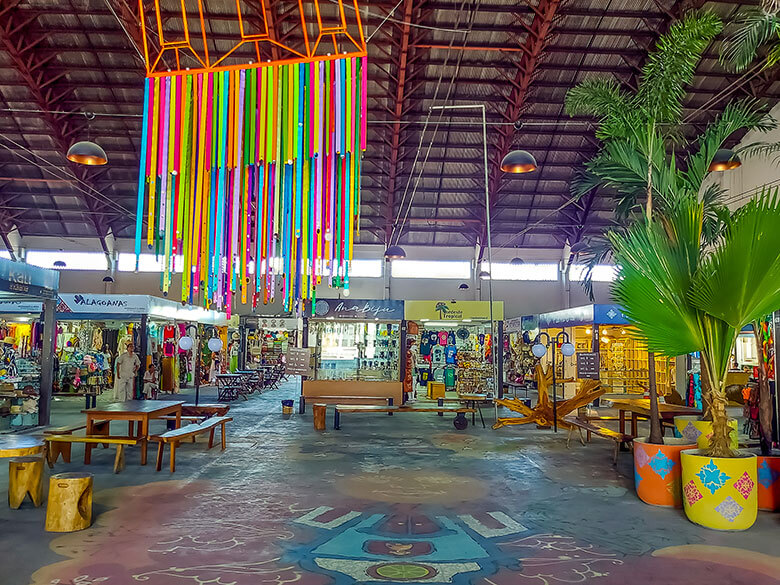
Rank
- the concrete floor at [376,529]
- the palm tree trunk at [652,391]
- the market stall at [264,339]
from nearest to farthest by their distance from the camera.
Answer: the concrete floor at [376,529]
the palm tree trunk at [652,391]
the market stall at [264,339]

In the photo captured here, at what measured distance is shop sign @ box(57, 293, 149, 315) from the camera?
14.4 meters

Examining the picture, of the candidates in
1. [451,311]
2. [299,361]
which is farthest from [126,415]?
[451,311]

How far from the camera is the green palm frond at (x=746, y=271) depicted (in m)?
4.40

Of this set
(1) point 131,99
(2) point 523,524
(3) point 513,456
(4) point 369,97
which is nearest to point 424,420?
(3) point 513,456

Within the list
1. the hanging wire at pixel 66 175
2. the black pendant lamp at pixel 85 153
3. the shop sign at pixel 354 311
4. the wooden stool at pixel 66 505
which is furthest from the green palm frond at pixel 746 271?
the hanging wire at pixel 66 175

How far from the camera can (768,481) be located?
16.8 ft

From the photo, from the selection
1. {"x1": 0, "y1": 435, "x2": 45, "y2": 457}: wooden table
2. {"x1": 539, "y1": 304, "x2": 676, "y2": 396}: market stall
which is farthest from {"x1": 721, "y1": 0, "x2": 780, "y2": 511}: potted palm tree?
{"x1": 539, "y1": 304, "x2": 676, "y2": 396}: market stall

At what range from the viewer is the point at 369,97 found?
16.9 metres

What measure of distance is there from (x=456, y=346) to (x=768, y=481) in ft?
43.8

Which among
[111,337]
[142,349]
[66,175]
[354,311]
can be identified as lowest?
[142,349]

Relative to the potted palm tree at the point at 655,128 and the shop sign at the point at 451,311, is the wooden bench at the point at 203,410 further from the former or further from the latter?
the potted palm tree at the point at 655,128

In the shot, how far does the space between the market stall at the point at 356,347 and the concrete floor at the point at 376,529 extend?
210 inches

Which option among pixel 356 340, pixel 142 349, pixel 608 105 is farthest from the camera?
pixel 142 349

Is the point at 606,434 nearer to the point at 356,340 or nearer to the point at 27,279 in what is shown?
the point at 356,340
